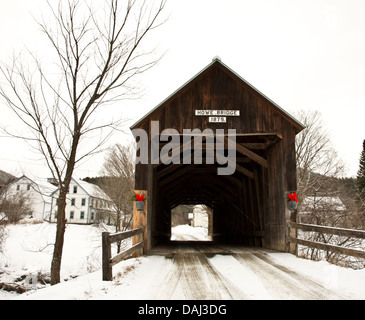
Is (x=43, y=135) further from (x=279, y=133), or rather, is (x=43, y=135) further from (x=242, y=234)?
(x=242, y=234)

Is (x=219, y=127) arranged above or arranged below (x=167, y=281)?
above

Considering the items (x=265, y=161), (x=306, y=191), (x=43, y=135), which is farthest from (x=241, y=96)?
(x=306, y=191)

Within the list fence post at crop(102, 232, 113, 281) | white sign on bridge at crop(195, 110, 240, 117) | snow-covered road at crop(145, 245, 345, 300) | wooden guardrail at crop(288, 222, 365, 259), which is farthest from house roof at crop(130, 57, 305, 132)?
fence post at crop(102, 232, 113, 281)

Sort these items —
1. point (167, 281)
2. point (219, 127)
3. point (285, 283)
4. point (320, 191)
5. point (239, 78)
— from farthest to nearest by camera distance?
point (320, 191)
point (239, 78)
point (219, 127)
point (167, 281)
point (285, 283)

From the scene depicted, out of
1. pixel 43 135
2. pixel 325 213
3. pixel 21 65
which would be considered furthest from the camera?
pixel 325 213

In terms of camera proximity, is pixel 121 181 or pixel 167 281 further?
pixel 121 181


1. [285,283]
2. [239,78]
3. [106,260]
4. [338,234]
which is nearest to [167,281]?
[106,260]

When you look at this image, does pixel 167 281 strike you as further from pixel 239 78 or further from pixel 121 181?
pixel 121 181

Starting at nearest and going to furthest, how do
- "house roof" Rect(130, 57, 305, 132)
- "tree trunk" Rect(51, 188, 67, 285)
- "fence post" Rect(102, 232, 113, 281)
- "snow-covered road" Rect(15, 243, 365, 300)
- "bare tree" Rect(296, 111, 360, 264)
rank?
"snow-covered road" Rect(15, 243, 365, 300) → "fence post" Rect(102, 232, 113, 281) → "house roof" Rect(130, 57, 305, 132) → "tree trunk" Rect(51, 188, 67, 285) → "bare tree" Rect(296, 111, 360, 264)

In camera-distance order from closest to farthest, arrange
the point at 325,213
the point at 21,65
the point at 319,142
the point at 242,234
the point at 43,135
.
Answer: the point at 21,65 → the point at 43,135 → the point at 242,234 → the point at 325,213 → the point at 319,142

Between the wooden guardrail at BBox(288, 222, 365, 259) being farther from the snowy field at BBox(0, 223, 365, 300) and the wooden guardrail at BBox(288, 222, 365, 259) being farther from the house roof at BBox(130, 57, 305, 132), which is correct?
the house roof at BBox(130, 57, 305, 132)

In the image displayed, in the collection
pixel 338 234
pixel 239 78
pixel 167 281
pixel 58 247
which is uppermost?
pixel 239 78

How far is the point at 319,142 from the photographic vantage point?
21266 millimetres
